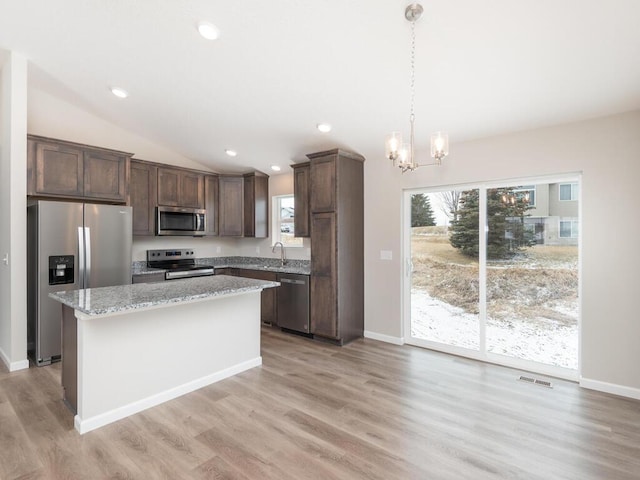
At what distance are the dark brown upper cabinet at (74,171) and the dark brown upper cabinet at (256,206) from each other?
6.34 ft

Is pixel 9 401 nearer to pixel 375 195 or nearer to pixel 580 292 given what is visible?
pixel 375 195

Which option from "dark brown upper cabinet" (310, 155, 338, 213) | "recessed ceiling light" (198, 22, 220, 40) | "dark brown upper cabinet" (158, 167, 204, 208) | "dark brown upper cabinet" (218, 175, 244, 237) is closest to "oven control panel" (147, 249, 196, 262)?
"dark brown upper cabinet" (218, 175, 244, 237)

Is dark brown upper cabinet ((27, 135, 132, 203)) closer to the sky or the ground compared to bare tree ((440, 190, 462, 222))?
closer to the sky

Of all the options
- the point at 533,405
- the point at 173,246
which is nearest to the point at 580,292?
the point at 533,405

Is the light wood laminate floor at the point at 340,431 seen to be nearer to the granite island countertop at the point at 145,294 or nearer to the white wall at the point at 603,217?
the white wall at the point at 603,217

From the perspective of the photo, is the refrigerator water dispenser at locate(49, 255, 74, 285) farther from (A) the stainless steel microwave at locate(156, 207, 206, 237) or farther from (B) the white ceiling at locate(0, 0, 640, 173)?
(B) the white ceiling at locate(0, 0, 640, 173)

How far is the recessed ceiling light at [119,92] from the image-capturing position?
394 centimetres

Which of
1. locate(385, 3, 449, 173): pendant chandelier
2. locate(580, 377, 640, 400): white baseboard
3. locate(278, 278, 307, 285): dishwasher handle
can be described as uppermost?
locate(385, 3, 449, 173): pendant chandelier

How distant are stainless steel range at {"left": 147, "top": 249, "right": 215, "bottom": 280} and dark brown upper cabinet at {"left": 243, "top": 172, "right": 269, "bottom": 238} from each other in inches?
37.7

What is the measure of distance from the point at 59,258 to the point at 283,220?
3.24 m

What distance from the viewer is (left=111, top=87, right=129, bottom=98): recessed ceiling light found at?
394 centimetres

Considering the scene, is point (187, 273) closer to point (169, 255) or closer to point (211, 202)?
point (169, 255)

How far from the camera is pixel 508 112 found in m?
3.24

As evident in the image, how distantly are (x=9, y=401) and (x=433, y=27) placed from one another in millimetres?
4398
